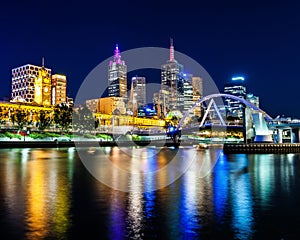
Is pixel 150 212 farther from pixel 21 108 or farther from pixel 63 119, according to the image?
pixel 21 108

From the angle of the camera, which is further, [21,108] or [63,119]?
[21,108]

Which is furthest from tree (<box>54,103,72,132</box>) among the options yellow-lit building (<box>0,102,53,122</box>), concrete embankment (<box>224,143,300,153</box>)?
concrete embankment (<box>224,143,300,153</box>)

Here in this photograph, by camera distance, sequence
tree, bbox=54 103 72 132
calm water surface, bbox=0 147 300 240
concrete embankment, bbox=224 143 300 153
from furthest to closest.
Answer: tree, bbox=54 103 72 132, concrete embankment, bbox=224 143 300 153, calm water surface, bbox=0 147 300 240

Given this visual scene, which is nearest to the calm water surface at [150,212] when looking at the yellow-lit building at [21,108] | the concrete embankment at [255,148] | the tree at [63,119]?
the concrete embankment at [255,148]

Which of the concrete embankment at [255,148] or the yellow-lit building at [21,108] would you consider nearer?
the concrete embankment at [255,148]

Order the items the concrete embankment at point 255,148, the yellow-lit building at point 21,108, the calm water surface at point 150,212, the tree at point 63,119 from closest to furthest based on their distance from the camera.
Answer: the calm water surface at point 150,212, the concrete embankment at point 255,148, the tree at point 63,119, the yellow-lit building at point 21,108

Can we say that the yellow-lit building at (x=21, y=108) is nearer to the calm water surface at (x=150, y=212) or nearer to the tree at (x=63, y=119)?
the tree at (x=63, y=119)

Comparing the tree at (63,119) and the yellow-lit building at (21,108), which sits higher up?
the yellow-lit building at (21,108)

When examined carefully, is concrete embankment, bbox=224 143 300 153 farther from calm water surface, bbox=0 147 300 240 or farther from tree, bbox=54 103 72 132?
tree, bbox=54 103 72 132

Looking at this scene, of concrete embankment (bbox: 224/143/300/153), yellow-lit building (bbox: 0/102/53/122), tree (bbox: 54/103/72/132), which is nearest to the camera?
concrete embankment (bbox: 224/143/300/153)

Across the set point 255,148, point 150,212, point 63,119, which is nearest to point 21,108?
point 63,119

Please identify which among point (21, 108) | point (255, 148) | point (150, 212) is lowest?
point (150, 212)

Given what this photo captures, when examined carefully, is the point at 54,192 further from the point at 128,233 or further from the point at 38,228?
the point at 128,233

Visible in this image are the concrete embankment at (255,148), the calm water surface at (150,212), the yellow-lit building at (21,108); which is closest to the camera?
the calm water surface at (150,212)
